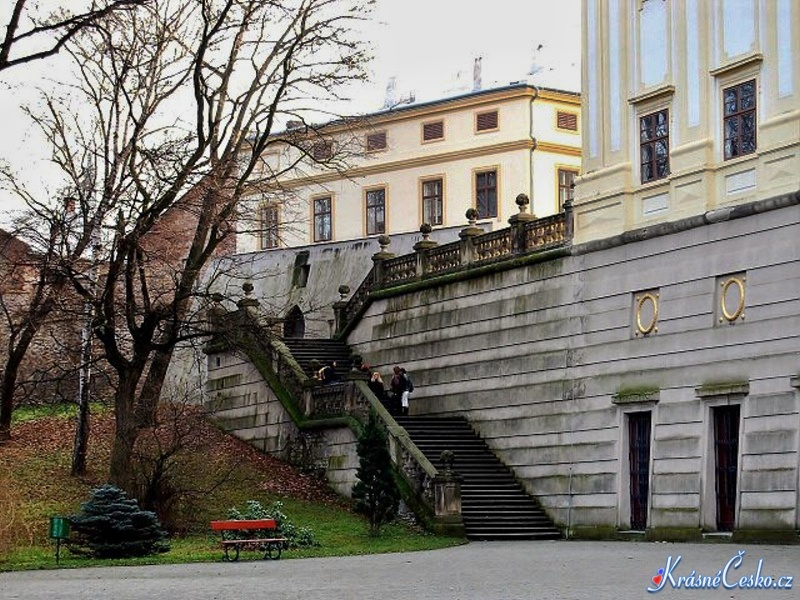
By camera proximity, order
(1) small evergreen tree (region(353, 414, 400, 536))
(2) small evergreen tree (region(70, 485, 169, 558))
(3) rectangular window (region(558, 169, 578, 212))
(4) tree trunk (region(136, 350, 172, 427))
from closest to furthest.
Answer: (2) small evergreen tree (region(70, 485, 169, 558))
(1) small evergreen tree (region(353, 414, 400, 536))
(4) tree trunk (region(136, 350, 172, 427))
(3) rectangular window (region(558, 169, 578, 212))

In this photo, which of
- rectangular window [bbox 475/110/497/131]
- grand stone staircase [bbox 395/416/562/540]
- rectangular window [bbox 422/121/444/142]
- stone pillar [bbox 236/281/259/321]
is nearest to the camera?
grand stone staircase [bbox 395/416/562/540]

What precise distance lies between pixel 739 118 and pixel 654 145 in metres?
2.57

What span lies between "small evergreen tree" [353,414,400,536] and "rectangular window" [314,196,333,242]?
2781cm

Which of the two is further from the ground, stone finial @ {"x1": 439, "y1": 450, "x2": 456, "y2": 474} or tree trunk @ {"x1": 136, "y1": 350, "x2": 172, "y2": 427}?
tree trunk @ {"x1": 136, "y1": 350, "x2": 172, "y2": 427}

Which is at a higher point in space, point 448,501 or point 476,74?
point 476,74

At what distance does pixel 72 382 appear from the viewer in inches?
1916

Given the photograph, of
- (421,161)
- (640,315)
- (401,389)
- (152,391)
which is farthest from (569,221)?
(421,161)

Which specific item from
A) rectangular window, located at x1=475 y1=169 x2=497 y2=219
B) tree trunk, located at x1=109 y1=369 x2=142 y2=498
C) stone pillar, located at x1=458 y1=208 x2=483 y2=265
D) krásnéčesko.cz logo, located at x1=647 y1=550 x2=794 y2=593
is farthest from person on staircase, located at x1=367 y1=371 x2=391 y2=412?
rectangular window, located at x1=475 y1=169 x2=497 y2=219

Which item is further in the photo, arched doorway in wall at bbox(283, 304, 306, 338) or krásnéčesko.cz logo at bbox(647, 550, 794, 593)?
arched doorway in wall at bbox(283, 304, 306, 338)

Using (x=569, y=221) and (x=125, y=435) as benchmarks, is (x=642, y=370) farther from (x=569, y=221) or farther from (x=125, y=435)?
(x=125, y=435)

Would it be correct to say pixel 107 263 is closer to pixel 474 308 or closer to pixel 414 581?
pixel 474 308

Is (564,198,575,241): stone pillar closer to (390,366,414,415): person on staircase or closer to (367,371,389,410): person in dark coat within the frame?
(390,366,414,415): person on staircase

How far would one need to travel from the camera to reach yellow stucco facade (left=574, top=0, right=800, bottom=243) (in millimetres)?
28000

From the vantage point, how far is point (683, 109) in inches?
1196
